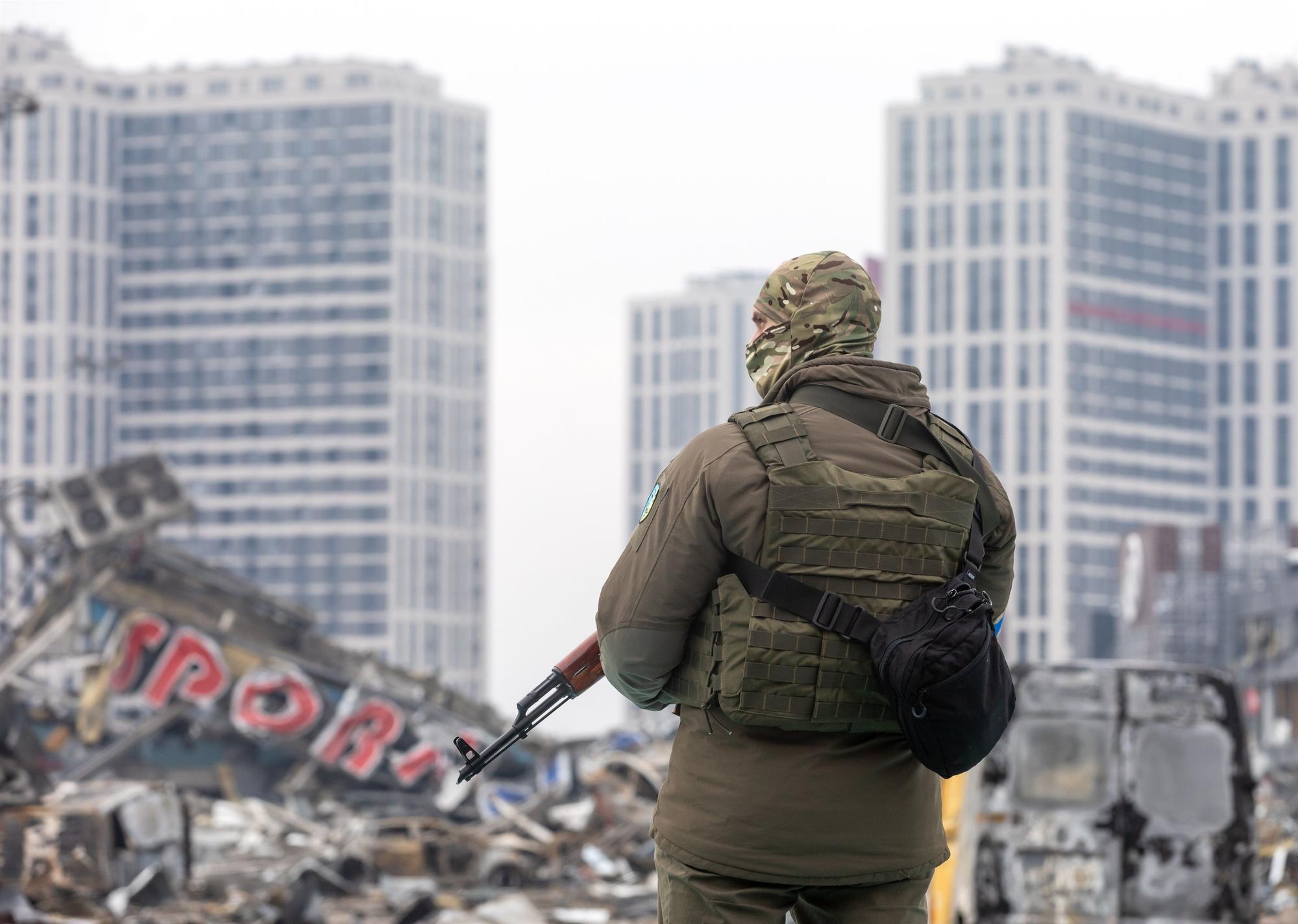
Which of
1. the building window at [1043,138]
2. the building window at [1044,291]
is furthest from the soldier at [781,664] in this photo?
the building window at [1043,138]

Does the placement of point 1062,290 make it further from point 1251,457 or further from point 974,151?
point 1251,457

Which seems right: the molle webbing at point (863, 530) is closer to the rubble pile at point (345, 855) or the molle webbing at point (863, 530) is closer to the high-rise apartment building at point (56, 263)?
the rubble pile at point (345, 855)

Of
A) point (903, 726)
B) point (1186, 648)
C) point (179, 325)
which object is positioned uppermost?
point (179, 325)

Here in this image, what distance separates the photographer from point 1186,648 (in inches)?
3625

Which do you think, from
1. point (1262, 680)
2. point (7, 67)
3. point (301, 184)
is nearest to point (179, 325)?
point (301, 184)

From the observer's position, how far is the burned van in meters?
9.54

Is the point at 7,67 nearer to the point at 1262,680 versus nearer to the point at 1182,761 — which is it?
the point at 1262,680

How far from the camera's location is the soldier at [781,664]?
3816mm

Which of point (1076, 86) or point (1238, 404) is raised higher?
point (1076, 86)

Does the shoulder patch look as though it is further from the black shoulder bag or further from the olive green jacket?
the black shoulder bag

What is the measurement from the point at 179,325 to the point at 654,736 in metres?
123

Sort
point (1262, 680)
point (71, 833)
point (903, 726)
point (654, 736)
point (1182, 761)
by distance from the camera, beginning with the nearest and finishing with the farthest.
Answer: point (903, 726) → point (1182, 761) → point (71, 833) → point (654, 736) → point (1262, 680)

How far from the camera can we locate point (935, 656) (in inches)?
148

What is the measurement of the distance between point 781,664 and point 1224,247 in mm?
165297
